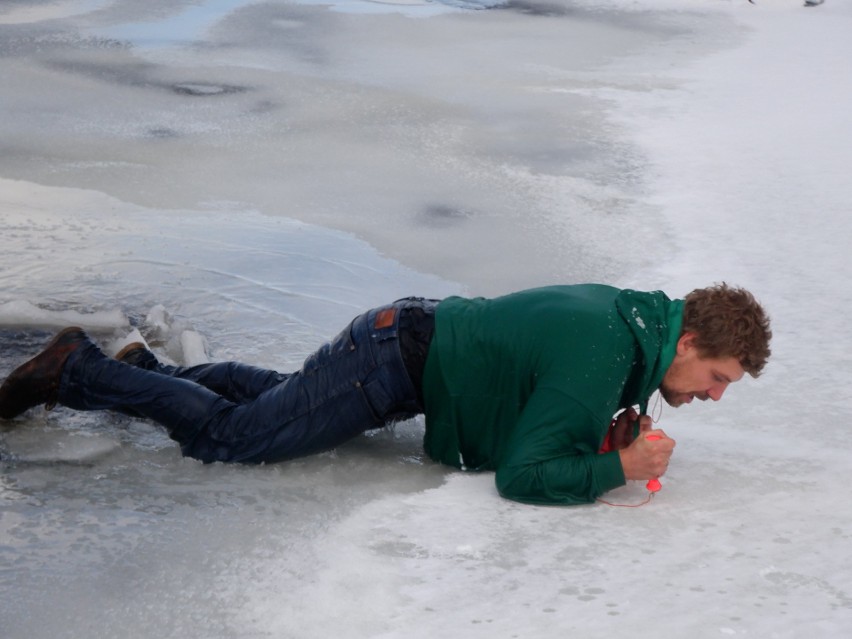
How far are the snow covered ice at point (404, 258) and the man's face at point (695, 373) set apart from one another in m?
0.32

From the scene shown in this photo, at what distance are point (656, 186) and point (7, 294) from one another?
11.8 feet

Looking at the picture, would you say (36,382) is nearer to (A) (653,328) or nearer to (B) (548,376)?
(B) (548,376)

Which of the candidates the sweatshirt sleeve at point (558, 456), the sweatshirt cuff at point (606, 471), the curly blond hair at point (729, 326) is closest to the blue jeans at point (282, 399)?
the sweatshirt sleeve at point (558, 456)

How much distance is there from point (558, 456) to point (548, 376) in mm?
215

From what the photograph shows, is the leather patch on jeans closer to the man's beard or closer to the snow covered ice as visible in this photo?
the snow covered ice

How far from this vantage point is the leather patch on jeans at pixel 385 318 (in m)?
3.37

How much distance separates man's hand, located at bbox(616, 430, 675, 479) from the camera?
10.1 ft

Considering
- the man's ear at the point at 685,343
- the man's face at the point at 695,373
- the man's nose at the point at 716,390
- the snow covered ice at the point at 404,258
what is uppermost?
the man's ear at the point at 685,343

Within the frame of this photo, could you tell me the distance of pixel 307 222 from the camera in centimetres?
591

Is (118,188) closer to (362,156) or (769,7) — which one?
(362,156)

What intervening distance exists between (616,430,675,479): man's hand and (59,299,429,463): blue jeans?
2.16 ft

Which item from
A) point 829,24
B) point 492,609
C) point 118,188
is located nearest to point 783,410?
point 492,609

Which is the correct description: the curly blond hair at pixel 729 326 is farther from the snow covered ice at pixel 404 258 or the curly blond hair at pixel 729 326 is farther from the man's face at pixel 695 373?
the snow covered ice at pixel 404 258

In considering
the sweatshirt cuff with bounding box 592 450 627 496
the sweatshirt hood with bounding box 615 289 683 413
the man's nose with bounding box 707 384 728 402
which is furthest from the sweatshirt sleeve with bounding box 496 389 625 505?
the man's nose with bounding box 707 384 728 402
